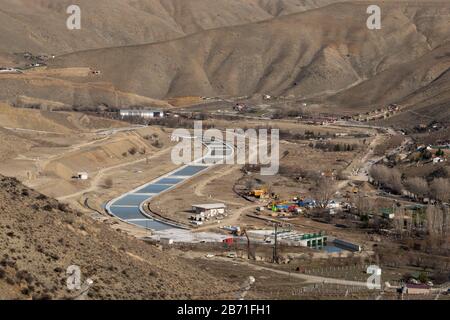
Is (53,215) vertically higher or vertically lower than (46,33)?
lower

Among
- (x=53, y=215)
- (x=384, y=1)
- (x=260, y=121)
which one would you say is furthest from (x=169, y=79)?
(x=53, y=215)

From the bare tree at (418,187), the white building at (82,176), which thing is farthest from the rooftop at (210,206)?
the white building at (82,176)

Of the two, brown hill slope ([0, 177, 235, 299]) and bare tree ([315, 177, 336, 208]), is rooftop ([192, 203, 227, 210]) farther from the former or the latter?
brown hill slope ([0, 177, 235, 299])

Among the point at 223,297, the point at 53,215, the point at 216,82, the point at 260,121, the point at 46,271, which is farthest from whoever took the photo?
the point at 216,82

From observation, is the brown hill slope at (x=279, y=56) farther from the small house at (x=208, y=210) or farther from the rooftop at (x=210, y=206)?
the small house at (x=208, y=210)

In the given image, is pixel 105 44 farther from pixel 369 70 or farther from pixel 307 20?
pixel 369 70

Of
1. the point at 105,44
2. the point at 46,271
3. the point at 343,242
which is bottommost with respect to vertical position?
the point at 343,242

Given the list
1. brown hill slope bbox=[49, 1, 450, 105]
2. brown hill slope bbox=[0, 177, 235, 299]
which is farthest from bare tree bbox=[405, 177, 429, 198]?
brown hill slope bbox=[49, 1, 450, 105]
